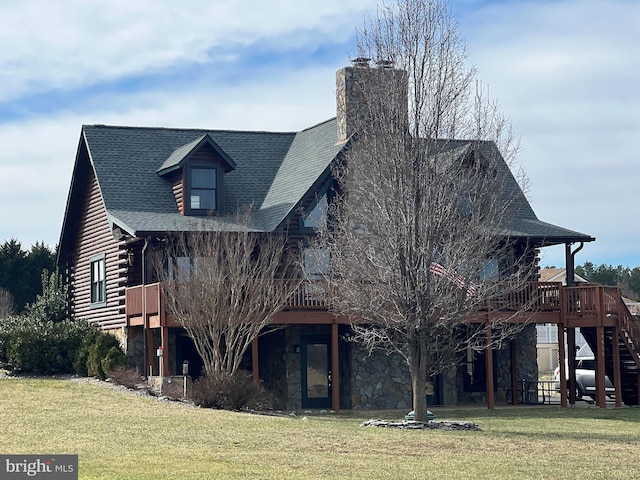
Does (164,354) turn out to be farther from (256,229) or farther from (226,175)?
(226,175)

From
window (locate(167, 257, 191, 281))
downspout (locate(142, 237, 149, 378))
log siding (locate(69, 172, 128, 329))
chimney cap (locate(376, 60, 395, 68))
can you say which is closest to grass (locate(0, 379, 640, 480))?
downspout (locate(142, 237, 149, 378))

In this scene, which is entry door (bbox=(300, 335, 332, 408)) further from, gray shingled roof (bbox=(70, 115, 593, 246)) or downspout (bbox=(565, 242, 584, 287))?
downspout (bbox=(565, 242, 584, 287))

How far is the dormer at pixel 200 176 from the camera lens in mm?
36344

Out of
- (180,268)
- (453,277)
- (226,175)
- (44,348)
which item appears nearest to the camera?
(453,277)

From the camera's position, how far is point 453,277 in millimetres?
27359

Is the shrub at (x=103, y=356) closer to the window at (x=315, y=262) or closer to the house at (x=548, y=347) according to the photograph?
the window at (x=315, y=262)

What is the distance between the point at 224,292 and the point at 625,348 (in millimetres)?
13515

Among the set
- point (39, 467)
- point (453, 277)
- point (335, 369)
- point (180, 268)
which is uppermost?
point (180, 268)

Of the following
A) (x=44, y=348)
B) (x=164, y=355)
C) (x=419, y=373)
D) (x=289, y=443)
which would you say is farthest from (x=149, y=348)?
(x=289, y=443)

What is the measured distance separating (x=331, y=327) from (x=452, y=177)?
26.0 ft

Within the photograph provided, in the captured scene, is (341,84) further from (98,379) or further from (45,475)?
(45,475)

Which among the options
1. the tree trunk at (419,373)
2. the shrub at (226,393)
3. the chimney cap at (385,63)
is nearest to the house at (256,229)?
the shrub at (226,393)

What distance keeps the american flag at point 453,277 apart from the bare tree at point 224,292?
558 centimetres

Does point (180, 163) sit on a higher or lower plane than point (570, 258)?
higher
